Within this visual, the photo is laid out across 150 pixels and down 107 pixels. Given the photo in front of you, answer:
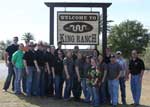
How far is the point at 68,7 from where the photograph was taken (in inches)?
770

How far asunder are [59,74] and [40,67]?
74 centimetres

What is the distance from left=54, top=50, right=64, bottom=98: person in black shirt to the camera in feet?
59.3

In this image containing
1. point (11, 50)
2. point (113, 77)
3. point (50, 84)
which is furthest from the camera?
point (11, 50)

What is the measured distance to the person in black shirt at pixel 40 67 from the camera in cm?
1805

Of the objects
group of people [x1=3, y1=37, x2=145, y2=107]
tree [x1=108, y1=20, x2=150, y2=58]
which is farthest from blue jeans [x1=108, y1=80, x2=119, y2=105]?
tree [x1=108, y1=20, x2=150, y2=58]

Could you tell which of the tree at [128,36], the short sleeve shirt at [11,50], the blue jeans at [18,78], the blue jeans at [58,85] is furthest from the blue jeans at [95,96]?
the tree at [128,36]

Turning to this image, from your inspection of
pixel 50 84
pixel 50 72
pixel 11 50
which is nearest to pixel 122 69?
pixel 50 72

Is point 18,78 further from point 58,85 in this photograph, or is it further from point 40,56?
point 58,85

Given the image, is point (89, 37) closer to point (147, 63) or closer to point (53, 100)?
point (53, 100)

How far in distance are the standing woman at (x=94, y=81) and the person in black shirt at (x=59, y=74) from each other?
1.44m

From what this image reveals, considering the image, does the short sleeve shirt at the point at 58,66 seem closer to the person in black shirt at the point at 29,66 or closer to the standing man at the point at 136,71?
the person in black shirt at the point at 29,66

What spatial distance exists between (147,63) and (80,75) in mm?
57077

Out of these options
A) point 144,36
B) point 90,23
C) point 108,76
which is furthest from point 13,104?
point 144,36

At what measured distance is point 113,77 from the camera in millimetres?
17266
